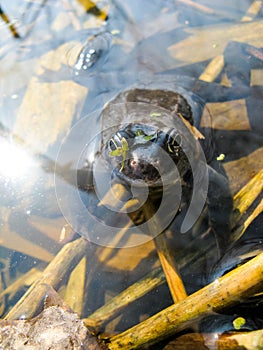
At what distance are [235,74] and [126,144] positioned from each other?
6.86ft

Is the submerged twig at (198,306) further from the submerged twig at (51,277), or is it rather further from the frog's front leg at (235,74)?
the frog's front leg at (235,74)

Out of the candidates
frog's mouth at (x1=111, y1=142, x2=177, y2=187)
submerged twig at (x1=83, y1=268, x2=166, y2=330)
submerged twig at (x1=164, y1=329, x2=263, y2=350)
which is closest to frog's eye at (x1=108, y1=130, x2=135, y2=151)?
frog's mouth at (x1=111, y1=142, x2=177, y2=187)

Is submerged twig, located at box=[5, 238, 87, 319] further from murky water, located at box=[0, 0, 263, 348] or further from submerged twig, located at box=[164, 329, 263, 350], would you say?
submerged twig, located at box=[164, 329, 263, 350]

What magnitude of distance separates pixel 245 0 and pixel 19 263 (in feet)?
15.0

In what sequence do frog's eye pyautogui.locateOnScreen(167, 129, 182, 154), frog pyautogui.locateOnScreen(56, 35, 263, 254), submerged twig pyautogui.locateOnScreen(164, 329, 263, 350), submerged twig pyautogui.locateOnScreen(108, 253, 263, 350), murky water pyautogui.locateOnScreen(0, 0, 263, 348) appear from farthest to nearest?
frog's eye pyautogui.locateOnScreen(167, 129, 182, 154) < frog pyautogui.locateOnScreen(56, 35, 263, 254) < murky water pyautogui.locateOnScreen(0, 0, 263, 348) < submerged twig pyautogui.locateOnScreen(164, 329, 263, 350) < submerged twig pyautogui.locateOnScreen(108, 253, 263, 350)

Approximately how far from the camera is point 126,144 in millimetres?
3059

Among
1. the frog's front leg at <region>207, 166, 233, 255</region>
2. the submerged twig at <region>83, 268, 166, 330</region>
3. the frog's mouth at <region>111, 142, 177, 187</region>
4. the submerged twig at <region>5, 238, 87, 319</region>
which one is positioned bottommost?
the frog's front leg at <region>207, 166, 233, 255</region>

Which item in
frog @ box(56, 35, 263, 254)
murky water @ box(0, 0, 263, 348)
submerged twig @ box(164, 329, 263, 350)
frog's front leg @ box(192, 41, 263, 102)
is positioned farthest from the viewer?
frog's front leg @ box(192, 41, 263, 102)

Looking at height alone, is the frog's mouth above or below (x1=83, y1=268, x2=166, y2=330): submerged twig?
above

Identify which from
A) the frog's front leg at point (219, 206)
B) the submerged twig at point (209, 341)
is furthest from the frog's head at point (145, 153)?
the submerged twig at point (209, 341)

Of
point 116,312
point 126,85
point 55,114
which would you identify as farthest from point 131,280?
point 126,85

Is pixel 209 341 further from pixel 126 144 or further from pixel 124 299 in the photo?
pixel 126 144

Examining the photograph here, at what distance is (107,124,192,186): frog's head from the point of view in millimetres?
3029

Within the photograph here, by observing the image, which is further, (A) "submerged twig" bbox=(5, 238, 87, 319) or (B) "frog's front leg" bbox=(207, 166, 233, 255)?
(B) "frog's front leg" bbox=(207, 166, 233, 255)
